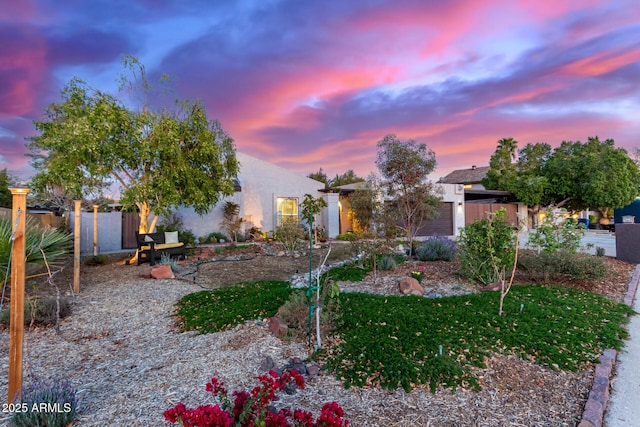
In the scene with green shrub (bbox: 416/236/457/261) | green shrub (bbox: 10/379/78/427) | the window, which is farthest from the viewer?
the window

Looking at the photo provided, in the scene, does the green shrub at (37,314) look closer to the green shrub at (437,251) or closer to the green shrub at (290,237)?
the green shrub at (290,237)

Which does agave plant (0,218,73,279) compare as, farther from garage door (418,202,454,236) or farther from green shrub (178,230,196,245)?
garage door (418,202,454,236)

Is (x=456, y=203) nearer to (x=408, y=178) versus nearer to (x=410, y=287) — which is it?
(x=408, y=178)

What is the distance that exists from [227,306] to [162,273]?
3.20m

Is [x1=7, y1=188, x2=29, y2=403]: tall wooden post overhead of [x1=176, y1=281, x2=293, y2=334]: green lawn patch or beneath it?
overhead

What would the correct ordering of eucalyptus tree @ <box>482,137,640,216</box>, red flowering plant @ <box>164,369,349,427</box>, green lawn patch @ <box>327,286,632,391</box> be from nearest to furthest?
red flowering plant @ <box>164,369,349,427</box>
green lawn patch @ <box>327,286,632,391</box>
eucalyptus tree @ <box>482,137,640,216</box>

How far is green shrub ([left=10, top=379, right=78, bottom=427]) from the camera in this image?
2.11 metres

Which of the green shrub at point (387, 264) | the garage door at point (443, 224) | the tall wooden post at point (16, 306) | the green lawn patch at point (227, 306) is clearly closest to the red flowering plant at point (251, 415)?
the tall wooden post at point (16, 306)

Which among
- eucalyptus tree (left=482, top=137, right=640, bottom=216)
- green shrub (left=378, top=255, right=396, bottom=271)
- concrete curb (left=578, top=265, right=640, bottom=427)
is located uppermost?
eucalyptus tree (left=482, top=137, right=640, bottom=216)

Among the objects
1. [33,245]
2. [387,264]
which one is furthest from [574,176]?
[33,245]

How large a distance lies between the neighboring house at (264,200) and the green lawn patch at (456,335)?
11054 mm

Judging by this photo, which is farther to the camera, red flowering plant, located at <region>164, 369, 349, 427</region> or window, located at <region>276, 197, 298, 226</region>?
window, located at <region>276, 197, 298, 226</region>

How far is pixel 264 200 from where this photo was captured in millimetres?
15922

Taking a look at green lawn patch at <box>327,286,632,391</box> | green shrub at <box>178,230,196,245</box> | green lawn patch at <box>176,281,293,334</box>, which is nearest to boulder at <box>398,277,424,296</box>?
green lawn patch at <box>327,286,632,391</box>
